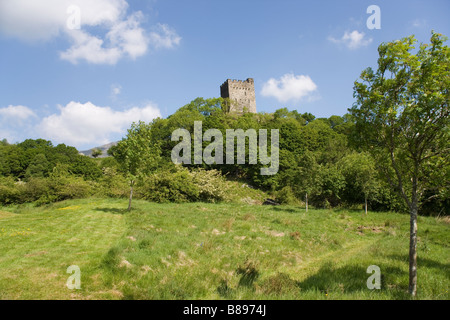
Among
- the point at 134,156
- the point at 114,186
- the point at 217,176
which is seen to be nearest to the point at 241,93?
the point at 217,176

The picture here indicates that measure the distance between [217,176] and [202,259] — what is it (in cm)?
2644

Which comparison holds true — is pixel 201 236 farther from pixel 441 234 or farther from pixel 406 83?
pixel 441 234

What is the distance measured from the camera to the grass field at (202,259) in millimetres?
8531

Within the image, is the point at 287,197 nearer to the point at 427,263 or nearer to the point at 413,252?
the point at 427,263

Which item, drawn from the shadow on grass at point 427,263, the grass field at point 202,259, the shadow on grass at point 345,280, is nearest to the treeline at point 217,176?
the shadow on grass at point 427,263

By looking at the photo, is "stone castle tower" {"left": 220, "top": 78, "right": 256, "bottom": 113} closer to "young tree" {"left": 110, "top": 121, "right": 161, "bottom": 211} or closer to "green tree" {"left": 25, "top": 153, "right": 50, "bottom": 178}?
"green tree" {"left": 25, "top": 153, "right": 50, "bottom": 178}

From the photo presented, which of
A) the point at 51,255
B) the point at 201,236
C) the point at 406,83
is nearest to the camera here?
the point at 406,83

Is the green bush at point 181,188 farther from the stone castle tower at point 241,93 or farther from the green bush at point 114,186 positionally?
the stone castle tower at point 241,93

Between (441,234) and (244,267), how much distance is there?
14424 millimetres

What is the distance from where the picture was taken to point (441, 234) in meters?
17.3

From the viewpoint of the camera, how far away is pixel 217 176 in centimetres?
3819

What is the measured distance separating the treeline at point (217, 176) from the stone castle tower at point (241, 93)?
21361 millimetres
